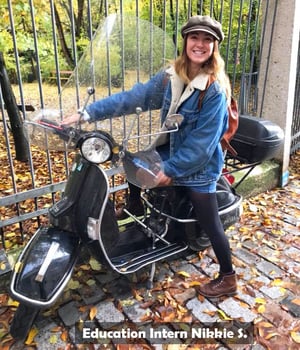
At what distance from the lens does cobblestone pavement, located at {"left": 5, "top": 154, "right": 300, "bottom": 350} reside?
2344mm

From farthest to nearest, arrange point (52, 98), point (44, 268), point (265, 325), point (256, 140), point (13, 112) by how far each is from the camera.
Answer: point (13, 112) < point (256, 140) < point (52, 98) < point (265, 325) < point (44, 268)

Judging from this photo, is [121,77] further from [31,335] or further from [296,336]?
[296,336]

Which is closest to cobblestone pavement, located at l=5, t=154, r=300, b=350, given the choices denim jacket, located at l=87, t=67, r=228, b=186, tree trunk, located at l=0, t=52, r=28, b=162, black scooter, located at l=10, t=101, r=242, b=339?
black scooter, located at l=10, t=101, r=242, b=339

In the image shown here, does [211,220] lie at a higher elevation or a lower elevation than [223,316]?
higher

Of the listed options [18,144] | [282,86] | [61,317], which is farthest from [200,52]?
[18,144]

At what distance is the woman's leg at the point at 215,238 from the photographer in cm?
250

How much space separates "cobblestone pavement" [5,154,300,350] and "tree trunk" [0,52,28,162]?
284 cm

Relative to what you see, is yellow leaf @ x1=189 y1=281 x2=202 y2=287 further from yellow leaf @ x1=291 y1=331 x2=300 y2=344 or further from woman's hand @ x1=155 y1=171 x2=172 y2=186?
woman's hand @ x1=155 y1=171 x2=172 y2=186

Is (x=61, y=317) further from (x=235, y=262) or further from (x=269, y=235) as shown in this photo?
(x=269, y=235)

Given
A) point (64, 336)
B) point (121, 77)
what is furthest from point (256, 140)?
point (64, 336)

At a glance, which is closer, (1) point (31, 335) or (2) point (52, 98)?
(1) point (31, 335)

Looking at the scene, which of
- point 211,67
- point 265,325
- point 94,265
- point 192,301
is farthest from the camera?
point 94,265

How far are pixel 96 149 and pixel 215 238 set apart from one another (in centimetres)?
110

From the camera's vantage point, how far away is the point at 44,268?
205cm
